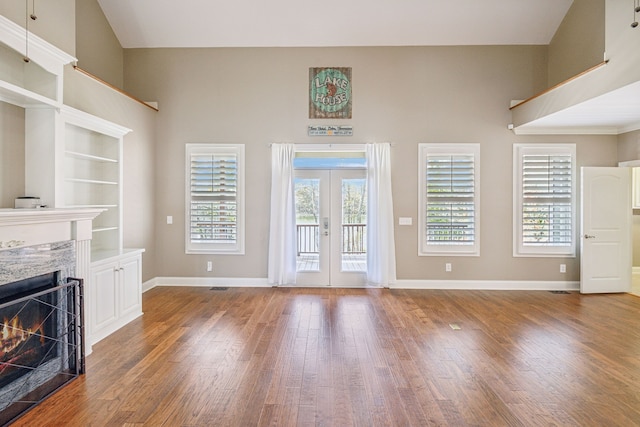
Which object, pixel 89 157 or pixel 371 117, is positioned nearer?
pixel 89 157

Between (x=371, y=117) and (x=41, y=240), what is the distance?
481cm

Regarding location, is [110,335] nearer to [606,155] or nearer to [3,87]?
[3,87]

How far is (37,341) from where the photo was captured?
2740mm

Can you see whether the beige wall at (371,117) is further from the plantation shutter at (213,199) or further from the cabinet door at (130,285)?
the cabinet door at (130,285)

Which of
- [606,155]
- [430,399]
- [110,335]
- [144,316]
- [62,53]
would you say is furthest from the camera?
[606,155]

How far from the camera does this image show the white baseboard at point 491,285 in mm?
5785

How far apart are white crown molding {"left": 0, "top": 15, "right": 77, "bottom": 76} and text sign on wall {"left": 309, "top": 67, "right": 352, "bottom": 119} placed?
348 cm

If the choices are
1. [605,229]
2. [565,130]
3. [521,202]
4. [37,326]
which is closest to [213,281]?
[37,326]

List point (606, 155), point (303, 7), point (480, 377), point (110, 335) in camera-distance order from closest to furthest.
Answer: point (480, 377) < point (110, 335) < point (303, 7) < point (606, 155)

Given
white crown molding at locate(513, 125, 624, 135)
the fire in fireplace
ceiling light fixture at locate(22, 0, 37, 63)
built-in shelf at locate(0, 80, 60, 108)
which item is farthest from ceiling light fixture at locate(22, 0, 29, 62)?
white crown molding at locate(513, 125, 624, 135)

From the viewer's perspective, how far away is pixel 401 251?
591 cm

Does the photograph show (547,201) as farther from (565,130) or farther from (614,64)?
(614,64)

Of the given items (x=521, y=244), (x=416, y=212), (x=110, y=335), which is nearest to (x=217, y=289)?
(x=110, y=335)

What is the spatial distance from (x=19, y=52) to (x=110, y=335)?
2.89m
